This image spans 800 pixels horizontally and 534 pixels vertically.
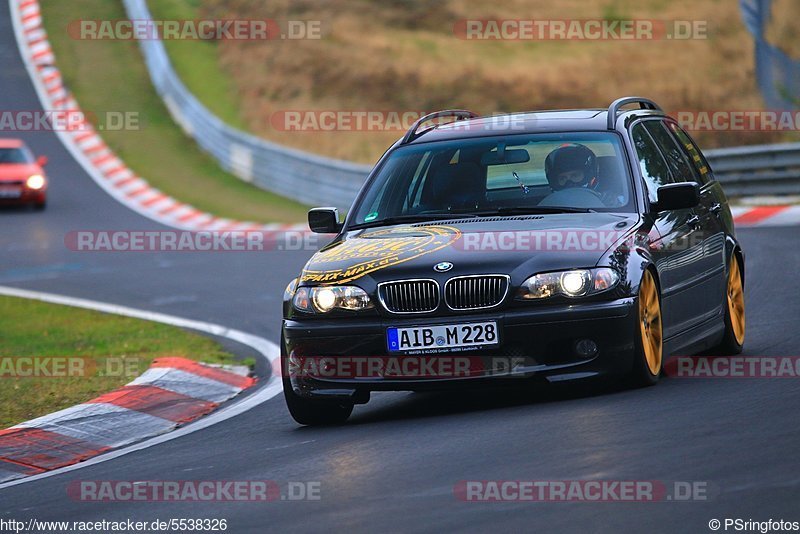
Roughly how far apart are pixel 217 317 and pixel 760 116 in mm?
20111

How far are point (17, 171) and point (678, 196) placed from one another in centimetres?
2150

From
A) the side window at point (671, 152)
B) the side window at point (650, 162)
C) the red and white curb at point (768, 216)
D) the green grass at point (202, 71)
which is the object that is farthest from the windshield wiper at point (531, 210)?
the green grass at point (202, 71)

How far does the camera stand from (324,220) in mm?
9328

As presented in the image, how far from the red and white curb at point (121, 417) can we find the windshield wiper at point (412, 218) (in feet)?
5.30

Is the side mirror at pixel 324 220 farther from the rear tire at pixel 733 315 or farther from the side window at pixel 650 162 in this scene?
the rear tire at pixel 733 315

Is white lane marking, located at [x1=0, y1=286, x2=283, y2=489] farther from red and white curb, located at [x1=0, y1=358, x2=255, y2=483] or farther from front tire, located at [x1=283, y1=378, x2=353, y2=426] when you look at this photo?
front tire, located at [x1=283, y1=378, x2=353, y2=426]

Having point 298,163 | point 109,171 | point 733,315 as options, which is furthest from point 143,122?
point 733,315

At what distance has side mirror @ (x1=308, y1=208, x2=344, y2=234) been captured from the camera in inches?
367

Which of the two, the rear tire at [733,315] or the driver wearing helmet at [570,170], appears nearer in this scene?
the driver wearing helmet at [570,170]

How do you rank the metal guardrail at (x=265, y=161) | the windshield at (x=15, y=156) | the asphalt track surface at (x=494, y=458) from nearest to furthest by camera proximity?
the asphalt track surface at (x=494, y=458), the metal guardrail at (x=265, y=161), the windshield at (x=15, y=156)

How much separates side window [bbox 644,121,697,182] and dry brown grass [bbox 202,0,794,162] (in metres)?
20.5

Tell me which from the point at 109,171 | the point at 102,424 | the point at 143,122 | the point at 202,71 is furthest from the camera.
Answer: the point at 202,71

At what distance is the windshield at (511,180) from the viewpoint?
8750 millimetres

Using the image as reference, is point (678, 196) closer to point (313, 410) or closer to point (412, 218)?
point (412, 218)
